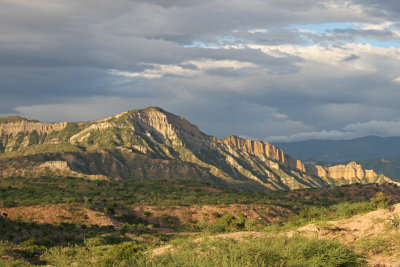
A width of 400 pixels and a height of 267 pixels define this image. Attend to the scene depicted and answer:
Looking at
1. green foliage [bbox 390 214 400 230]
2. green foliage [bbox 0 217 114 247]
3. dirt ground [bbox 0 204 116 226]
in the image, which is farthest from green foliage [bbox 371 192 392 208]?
dirt ground [bbox 0 204 116 226]

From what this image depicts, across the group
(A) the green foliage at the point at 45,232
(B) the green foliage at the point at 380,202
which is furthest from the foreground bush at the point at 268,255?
(A) the green foliage at the point at 45,232

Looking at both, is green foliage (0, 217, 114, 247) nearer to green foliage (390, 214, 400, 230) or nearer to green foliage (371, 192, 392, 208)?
green foliage (371, 192, 392, 208)

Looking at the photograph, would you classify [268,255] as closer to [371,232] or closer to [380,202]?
[371,232]

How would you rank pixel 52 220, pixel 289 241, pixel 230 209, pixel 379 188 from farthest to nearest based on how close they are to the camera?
pixel 379 188
pixel 230 209
pixel 52 220
pixel 289 241

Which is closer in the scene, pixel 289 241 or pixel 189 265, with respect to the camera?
pixel 189 265

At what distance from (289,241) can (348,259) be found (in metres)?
3.71

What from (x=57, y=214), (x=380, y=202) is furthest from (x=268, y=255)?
(x=57, y=214)

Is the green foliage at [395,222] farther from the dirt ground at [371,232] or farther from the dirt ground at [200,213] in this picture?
the dirt ground at [200,213]

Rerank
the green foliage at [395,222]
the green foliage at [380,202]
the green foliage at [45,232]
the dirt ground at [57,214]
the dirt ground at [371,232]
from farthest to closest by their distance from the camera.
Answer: the dirt ground at [57,214] < the green foliage at [45,232] < the green foliage at [380,202] < the green foliage at [395,222] < the dirt ground at [371,232]

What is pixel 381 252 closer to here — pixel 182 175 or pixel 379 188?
pixel 379 188

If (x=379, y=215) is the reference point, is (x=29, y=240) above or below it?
below

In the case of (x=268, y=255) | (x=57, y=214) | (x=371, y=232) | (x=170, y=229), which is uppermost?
(x=268, y=255)

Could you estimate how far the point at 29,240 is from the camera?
4288 cm

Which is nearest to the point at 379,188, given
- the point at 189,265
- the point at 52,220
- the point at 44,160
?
the point at 52,220
